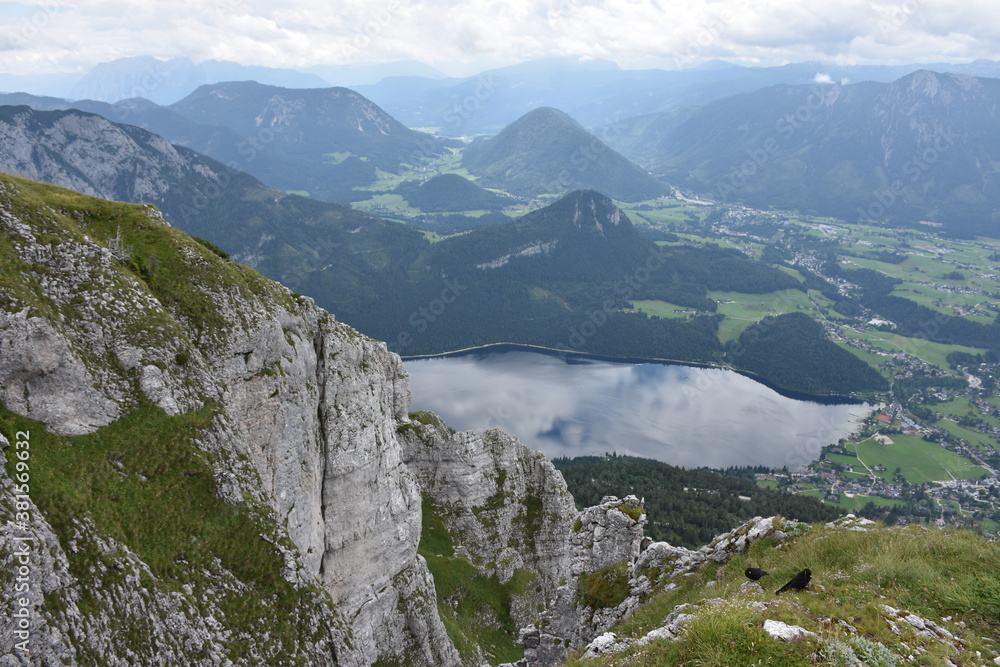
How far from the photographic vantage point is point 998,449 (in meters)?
161

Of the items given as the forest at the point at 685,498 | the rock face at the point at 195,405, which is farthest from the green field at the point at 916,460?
the rock face at the point at 195,405

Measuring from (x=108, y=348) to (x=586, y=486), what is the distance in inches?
3436

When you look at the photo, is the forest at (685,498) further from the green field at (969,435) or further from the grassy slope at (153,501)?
the green field at (969,435)

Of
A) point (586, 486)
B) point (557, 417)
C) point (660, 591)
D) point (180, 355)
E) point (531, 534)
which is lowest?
point (557, 417)

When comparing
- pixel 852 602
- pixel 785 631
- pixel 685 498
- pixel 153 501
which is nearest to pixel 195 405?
pixel 153 501

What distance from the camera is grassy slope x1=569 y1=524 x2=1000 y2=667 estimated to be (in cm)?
1184

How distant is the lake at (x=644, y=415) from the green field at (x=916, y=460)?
10.5 m

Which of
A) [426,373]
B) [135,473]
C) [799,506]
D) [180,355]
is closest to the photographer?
[135,473]

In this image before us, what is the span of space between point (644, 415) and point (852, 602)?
16163cm

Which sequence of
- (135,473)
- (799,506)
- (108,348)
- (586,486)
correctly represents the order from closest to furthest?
(135,473) → (108,348) → (586,486) → (799,506)

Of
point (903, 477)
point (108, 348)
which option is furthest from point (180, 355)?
point (903, 477)

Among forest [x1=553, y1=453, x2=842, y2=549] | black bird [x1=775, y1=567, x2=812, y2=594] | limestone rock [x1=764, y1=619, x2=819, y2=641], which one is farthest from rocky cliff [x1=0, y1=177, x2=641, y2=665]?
forest [x1=553, y1=453, x2=842, y2=549]

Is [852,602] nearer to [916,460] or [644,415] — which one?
[644,415]

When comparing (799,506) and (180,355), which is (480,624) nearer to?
(180,355)
